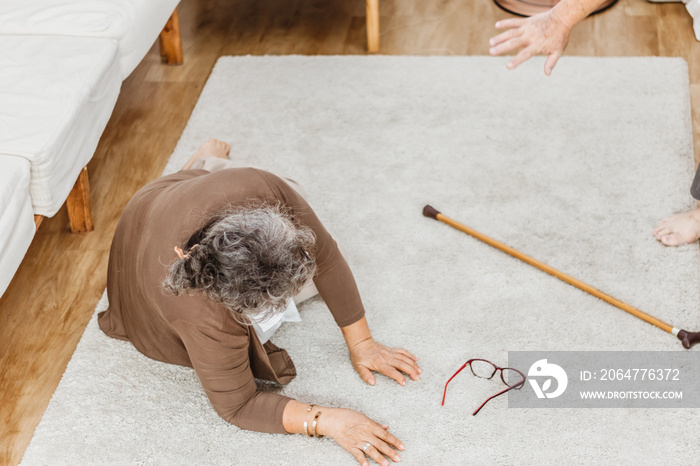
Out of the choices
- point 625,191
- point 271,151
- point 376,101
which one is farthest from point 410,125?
point 625,191

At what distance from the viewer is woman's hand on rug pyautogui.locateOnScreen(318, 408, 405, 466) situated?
157 cm

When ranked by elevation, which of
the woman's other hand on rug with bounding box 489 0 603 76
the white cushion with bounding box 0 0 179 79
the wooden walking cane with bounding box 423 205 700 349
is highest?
the woman's other hand on rug with bounding box 489 0 603 76

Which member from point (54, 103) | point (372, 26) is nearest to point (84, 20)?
point (54, 103)

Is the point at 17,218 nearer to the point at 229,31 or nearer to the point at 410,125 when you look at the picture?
the point at 410,125

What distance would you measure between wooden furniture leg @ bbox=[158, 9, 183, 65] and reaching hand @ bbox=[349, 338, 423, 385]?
1593 millimetres

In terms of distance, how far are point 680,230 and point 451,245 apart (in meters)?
0.61

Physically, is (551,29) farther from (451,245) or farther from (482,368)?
(482,368)

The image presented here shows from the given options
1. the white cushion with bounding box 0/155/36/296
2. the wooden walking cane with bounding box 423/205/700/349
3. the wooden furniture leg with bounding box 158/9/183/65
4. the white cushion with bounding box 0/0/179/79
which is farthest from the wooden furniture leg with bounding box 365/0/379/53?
the white cushion with bounding box 0/155/36/296

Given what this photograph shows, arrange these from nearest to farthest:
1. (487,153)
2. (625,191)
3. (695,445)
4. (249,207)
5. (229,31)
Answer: (249,207), (695,445), (625,191), (487,153), (229,31)

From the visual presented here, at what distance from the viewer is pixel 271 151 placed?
8.00 feet

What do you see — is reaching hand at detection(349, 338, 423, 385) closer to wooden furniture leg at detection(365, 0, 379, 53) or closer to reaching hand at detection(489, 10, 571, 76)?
reaching hand at detection(489, 10, 571, 76)

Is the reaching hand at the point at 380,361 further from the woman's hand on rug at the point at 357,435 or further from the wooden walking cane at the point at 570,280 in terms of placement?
the wooden walking cane at the point at 570,280

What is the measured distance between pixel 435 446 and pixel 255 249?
682 mm

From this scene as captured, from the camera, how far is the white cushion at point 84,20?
224 centimetres
